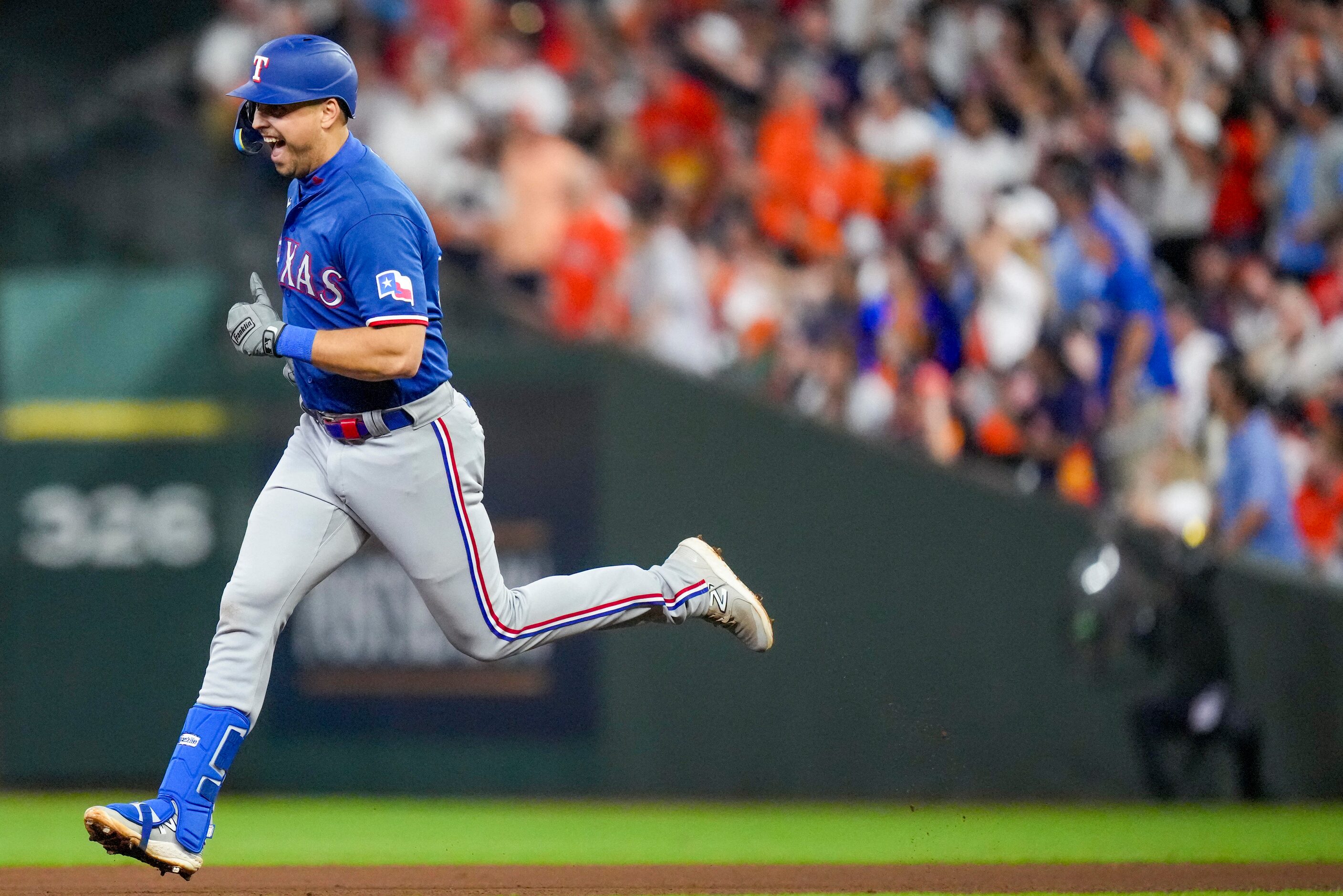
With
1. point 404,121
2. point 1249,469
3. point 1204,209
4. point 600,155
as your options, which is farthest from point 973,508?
point 404,121

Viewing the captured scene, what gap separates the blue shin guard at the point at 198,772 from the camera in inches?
193

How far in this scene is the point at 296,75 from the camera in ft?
16.3

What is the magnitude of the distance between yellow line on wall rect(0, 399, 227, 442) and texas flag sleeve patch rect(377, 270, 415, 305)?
196 inches

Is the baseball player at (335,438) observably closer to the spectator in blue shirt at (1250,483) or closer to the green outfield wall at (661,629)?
the green outfield wall at (661,629)

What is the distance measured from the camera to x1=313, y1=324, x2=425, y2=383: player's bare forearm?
4.84 m

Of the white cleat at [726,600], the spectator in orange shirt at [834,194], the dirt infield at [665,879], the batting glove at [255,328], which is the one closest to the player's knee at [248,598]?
the batting glove at [255,328]

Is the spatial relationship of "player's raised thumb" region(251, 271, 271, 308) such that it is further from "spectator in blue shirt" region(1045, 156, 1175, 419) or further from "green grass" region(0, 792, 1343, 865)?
"spectator in blue shirt" region(1045, 156, 1175, 419)

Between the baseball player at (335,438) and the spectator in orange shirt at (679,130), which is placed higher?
the spectator in orange shirt at (679,130)

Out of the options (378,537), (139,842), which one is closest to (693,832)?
(378,537)

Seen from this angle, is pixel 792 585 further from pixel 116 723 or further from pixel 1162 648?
pixel 116 723

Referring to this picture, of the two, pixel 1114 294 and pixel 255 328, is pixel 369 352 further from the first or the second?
pixel 1114 294

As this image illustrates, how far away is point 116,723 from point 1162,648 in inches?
212

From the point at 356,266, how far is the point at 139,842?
164 centimetres

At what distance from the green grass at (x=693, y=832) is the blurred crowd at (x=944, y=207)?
5.60ft
